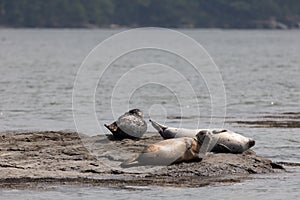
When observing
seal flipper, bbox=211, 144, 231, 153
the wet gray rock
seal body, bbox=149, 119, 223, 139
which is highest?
seal body, bbox=149, 119, 223, 139

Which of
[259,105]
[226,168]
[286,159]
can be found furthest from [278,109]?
[226,168]

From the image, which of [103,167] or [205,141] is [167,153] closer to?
[205,141]

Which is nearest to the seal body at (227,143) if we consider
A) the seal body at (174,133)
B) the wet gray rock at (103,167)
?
the wet gray rock at (103,167)

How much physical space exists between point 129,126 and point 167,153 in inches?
82.9

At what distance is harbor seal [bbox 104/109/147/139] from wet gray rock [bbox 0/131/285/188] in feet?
0.66

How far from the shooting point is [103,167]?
19.8m

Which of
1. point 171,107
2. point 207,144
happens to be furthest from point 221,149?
point 171,107

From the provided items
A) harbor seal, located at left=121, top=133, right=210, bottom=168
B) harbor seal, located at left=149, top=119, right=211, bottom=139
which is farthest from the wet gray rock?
harbor seal, located at left=149, top=119, right=211, bottom=139

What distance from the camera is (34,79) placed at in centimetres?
5225

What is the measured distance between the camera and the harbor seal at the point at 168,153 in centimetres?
1977

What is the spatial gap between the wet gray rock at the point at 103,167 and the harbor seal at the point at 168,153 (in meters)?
0.12

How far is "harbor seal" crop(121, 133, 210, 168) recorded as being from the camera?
64.8ft

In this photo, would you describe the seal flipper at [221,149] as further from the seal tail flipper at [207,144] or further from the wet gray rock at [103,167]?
the wet gray rock at [103,167]

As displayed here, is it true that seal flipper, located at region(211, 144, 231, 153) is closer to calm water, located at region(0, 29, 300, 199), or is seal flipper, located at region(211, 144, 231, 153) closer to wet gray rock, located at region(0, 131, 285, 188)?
wet gray rock, located at region(0, 131, 285, 188)
